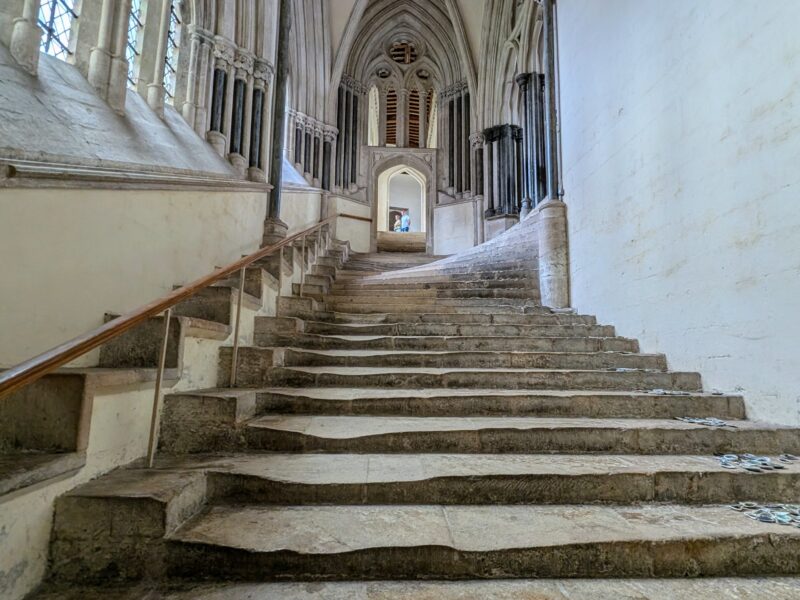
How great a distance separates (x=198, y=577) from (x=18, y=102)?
2.92m

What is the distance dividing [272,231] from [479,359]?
3658 mm

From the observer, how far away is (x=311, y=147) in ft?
35.9

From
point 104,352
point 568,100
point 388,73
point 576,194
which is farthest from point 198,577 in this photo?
point 388,73

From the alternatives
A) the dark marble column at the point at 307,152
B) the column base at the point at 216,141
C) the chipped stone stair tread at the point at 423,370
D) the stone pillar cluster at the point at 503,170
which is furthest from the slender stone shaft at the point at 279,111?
the stone pillar cluster at the point at 503,170

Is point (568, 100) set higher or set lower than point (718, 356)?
higher

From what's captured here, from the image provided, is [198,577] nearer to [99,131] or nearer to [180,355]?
[180,355]

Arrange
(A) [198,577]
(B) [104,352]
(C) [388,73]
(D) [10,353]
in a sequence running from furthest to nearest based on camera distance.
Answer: (C) [388,73] → (B) [104,352] → (D) [10,353] → (A) [198,577]

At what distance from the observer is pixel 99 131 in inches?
122

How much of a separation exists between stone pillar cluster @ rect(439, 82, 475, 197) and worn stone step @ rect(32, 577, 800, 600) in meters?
11.6

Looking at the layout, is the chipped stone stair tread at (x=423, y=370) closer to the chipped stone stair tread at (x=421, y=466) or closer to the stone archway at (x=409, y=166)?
the chipped stone stair tread at (x=421, y=466)

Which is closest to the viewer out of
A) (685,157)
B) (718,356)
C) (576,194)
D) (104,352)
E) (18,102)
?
(104,352)

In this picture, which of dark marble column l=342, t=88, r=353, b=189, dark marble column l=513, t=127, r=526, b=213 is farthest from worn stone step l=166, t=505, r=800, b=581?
dark marble column l=342, t=88, r=353, b=189

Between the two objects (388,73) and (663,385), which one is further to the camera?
(388,73)

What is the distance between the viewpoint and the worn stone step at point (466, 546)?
A: 1.42m
